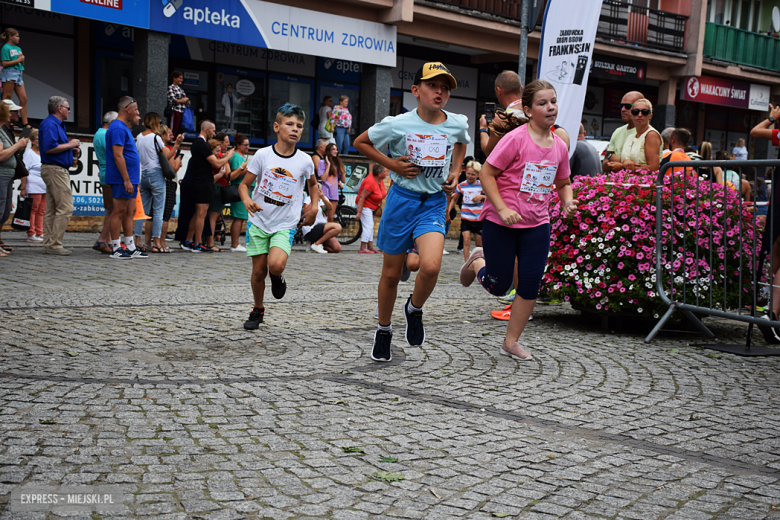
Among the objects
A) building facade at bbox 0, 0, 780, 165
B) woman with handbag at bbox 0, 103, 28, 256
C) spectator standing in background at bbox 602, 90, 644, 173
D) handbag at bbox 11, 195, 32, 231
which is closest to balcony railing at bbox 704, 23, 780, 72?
building facade at bbox 0, 0, 780, 165

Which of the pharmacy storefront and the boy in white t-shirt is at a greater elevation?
the pharmacy storefront

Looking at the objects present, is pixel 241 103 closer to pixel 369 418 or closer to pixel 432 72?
pixel 432 72

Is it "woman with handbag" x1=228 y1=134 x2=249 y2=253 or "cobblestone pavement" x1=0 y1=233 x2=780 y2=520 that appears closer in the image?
"cobblestone pavement" x1=0 y1=233 x2=780 y2=520

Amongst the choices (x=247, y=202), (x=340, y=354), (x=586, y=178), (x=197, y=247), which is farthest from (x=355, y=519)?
(x=197, y=247)

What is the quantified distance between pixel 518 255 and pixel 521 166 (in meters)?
0.62

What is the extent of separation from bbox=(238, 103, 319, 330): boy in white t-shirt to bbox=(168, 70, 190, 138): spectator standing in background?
37.1 ft

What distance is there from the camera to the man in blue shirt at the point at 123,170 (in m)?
11.1

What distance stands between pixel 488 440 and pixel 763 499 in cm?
118

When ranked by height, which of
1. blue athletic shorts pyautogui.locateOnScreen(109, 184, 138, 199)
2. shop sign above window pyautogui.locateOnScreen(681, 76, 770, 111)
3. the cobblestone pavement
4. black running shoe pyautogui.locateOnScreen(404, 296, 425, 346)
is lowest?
the cobblestone pavement

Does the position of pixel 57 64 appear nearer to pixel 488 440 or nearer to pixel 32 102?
pixel 32 102

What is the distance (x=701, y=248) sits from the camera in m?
6.66

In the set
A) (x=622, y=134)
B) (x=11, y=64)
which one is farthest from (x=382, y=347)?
(x=11, y=64)

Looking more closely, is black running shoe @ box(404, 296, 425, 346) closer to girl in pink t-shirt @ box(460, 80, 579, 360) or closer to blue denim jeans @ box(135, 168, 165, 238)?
girl in pink t-shirt @ box(460, 80, 579, 360)

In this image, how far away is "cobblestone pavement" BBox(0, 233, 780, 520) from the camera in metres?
3.11
